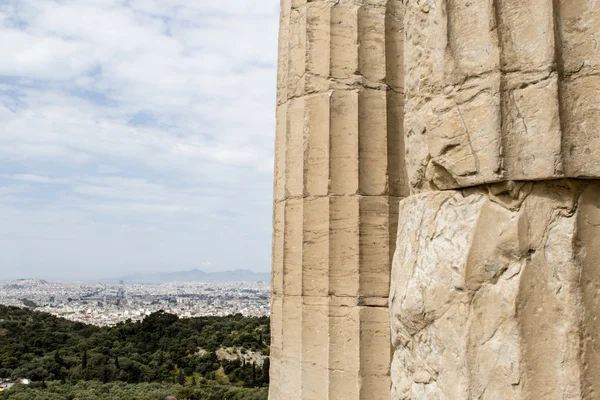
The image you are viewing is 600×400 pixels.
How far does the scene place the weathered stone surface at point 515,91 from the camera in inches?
110

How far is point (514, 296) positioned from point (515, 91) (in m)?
0.93

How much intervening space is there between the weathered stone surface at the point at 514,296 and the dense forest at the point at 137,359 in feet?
96.3

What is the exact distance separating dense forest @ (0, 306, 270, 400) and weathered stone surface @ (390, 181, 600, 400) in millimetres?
29347

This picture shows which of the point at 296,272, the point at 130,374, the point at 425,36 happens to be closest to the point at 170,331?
the point at 130,374

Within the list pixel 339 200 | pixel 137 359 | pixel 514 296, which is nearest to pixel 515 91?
pixel 514 296

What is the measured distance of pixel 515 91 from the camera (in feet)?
9.43

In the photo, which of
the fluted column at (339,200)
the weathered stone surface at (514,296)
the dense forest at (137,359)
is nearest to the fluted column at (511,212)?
the weathered stone surface at (514,296)

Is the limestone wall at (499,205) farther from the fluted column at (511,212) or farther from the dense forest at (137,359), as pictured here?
the dense forest at (137,359)

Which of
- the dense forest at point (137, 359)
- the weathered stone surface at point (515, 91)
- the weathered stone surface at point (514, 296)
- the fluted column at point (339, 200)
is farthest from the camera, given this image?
the dense forest at point (137, 359)

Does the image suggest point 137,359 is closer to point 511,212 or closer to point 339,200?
point 339,200

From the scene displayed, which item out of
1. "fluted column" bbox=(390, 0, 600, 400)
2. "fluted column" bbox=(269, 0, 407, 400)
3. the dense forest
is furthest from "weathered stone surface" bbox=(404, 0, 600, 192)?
the dense forest

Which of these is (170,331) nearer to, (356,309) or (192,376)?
(192,376)

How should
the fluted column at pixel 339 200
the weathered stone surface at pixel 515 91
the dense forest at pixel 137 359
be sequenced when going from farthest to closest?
the dense forest at pixel 137 359
the fluted column at pixel 339 200
the weathered stone surface at pixel 515 91

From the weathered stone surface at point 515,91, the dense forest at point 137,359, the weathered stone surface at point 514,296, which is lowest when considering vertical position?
the dense forest at point 137,359
